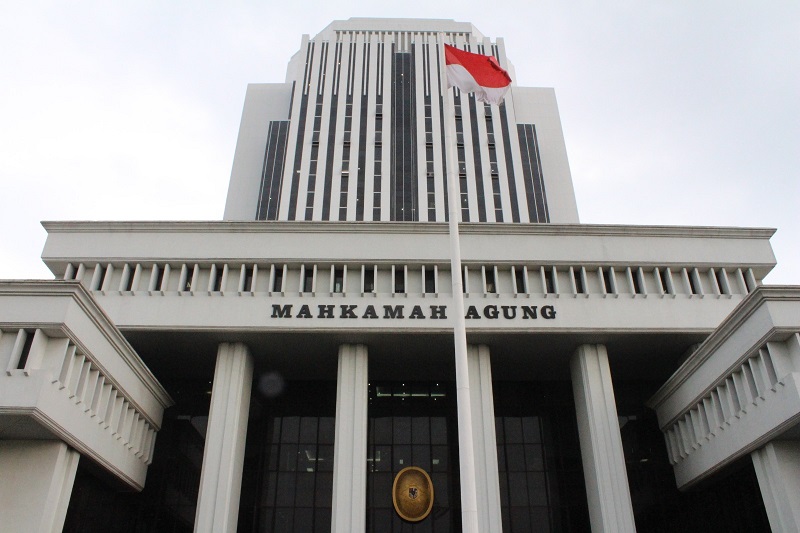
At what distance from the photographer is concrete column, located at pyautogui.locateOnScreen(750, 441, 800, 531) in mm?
19250

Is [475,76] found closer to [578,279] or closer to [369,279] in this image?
[369,279]

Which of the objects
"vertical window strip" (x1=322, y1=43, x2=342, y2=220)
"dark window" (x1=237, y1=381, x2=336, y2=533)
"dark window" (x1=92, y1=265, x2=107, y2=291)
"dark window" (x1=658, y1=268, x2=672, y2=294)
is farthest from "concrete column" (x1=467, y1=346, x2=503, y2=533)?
"vertical window strip" (x1=322, y1=43, x2=342, y2=220)

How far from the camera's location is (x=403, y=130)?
2729 inches

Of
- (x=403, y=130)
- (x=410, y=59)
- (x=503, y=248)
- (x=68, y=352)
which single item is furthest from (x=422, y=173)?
(x=68, y=352)

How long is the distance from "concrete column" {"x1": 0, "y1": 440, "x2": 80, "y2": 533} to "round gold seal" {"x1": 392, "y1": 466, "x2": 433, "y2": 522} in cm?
1268

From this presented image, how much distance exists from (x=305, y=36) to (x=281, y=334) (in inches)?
2400

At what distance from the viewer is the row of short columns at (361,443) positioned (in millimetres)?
23891

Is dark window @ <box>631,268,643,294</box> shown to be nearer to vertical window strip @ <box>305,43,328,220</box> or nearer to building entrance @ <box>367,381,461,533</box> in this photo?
building entrance @ <box>367,381,461,533</box>

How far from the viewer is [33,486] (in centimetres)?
1916

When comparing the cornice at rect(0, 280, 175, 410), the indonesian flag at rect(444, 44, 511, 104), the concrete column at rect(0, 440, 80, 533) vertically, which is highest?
the indonesian flag at rect(444, 44, 511, 104)

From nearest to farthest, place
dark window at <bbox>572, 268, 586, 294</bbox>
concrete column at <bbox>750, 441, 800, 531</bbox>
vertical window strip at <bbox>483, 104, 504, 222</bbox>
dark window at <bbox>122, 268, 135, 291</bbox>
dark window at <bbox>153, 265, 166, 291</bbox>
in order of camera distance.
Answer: concrete column at <bbox>750, 441, 800, 531</bbox>, dark window at <bbox>122, 268, 135, 291</bbox>, dark window at <bbox>153, 265, 166, 291</bbox>, dark window at <bbox>572, 268, 586, 294</bbox>, vertical window strip at <bbox>483, 104, 504, 222</bbox>

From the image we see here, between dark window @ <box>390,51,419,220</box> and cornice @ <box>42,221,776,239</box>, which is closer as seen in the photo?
cornice @ <box>42,221,776,239</box>

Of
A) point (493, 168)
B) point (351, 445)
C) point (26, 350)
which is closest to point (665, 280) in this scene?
point (351, 445)

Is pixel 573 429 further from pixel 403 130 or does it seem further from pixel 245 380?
pixel 403 130
